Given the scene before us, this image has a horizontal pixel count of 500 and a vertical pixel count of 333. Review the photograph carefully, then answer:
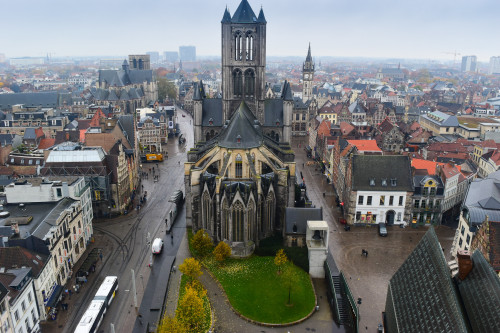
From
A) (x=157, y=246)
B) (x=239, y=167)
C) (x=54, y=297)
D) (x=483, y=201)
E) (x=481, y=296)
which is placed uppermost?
(x=239, y=167)

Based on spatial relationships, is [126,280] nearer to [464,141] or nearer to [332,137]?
[332,137]

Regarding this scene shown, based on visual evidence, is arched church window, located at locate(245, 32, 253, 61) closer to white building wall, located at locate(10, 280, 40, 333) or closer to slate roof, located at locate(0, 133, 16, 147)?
white building wall, located at locate(10, 280, 40, 333)

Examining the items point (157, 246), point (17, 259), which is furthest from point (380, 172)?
point (17, 259)

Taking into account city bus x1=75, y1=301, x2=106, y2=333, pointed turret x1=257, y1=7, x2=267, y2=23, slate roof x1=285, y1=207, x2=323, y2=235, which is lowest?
city bus x1=75, y1=301, x2=106, y2=333

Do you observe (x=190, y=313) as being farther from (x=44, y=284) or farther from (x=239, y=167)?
(x=239, y=167)

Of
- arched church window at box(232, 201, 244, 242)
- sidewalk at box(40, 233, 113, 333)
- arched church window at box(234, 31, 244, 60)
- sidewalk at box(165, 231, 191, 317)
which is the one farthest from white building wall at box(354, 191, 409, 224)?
sidewalk at box(40, 233, 113, 333)

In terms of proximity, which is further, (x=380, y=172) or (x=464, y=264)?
(x=380, y=172)

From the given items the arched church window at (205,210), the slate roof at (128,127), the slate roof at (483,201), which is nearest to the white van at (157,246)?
the arched church window at (205,210)
